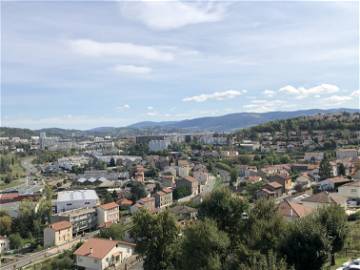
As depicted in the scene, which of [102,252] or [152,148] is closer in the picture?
[102,252]

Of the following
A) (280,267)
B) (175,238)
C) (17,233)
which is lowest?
(17,233)

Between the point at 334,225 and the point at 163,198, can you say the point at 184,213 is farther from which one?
the point at 334,225

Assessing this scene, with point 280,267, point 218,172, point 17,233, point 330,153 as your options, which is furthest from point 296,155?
point 280,267

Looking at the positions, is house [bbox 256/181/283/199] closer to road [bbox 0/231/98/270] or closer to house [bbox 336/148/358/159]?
road [bbox 0/231/98/270]

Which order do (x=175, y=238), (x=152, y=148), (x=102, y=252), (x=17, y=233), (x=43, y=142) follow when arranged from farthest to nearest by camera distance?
(x=43, y=142) < (x=152, y=148) < (x=17, y=233) < (x=102, y=252) < (x=175, y=238)

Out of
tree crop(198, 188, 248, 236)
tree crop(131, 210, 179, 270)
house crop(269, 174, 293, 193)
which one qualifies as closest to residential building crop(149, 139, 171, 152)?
house crop(269, 174, 293, 193)

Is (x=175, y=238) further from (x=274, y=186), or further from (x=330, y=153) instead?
(x=330, y=153)
